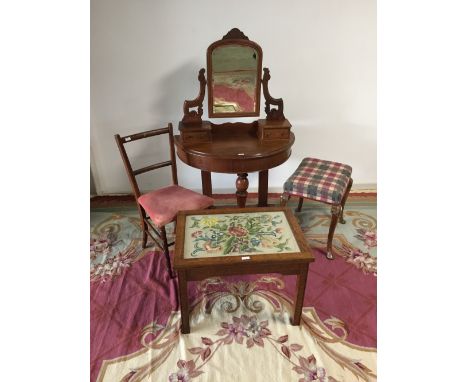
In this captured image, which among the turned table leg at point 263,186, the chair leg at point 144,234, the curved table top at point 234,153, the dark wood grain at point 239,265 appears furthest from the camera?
the turned table leg at point 263,186

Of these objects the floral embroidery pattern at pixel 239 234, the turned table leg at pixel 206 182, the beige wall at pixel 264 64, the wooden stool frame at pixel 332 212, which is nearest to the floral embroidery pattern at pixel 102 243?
the beige wall at pixel 264 64

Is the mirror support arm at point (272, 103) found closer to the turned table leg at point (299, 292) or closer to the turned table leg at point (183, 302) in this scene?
the turned table leg at point (299, 292)

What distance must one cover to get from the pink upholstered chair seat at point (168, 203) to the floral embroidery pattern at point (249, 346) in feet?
2.44

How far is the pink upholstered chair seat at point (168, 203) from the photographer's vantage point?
223 cm

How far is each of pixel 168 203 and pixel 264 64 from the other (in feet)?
4.57

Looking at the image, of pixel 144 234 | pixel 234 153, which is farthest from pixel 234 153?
pixel 144 234

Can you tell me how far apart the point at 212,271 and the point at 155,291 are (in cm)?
69

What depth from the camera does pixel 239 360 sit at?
1.82 metres

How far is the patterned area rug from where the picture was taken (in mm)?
1786

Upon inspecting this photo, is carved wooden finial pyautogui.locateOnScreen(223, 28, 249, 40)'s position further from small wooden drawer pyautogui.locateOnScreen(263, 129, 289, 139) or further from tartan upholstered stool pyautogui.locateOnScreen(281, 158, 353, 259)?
tartan upholstered stool pyautogui.locateOnScreen(281, 158, 353, 259)

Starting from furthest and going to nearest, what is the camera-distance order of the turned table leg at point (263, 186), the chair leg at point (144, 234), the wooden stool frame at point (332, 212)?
the turned table leg at point (263, 186) < the chair leg at point (144, 234) < the wooden stool frame at point (332, 212)

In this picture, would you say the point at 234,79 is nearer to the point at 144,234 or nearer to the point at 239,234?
the point at 239,234

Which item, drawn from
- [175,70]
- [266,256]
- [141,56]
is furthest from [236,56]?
[266,256]

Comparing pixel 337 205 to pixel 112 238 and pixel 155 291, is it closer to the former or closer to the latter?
pixel 155 291
